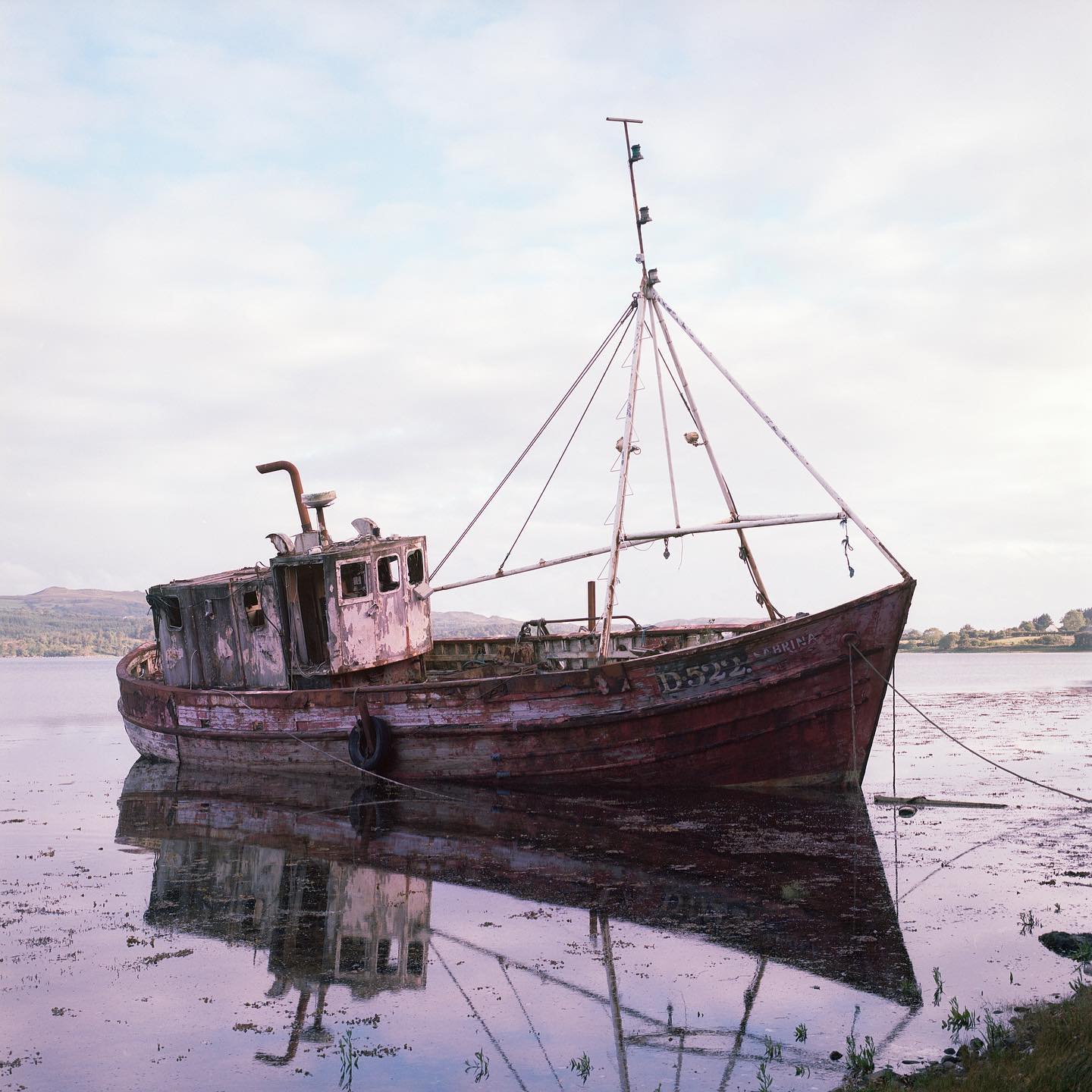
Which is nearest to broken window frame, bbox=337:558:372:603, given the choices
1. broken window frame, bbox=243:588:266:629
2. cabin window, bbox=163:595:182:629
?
broken window frame, bbox=243:588:266:629

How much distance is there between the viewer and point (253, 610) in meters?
19.0

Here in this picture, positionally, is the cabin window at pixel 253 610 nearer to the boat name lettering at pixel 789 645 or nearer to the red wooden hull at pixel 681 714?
the red wooden hull at pixel 681 714

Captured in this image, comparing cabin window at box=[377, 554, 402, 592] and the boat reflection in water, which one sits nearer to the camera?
the boat reflection in water

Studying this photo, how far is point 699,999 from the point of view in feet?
22.6

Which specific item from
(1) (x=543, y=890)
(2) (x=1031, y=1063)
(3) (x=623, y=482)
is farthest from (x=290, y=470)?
(2) (x=1031, y=1063)

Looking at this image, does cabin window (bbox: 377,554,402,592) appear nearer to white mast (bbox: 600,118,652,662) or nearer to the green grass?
white mast (bbox: 600,118,652,662)

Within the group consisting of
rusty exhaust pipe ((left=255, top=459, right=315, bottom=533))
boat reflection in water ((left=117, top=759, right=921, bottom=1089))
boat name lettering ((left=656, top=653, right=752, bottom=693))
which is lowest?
boat reflection in water ((left=117, top=759, right=921, bottom=1089))

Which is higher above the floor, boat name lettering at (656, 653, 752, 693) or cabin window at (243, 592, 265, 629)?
cabin window at (243, 592, 265, 629)

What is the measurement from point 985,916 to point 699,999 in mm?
3177

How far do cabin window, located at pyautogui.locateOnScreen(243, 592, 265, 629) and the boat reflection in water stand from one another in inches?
148

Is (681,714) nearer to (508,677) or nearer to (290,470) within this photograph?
(508,677)

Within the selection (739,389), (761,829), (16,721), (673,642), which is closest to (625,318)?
(739,389)

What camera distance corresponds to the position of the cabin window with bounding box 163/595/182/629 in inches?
800

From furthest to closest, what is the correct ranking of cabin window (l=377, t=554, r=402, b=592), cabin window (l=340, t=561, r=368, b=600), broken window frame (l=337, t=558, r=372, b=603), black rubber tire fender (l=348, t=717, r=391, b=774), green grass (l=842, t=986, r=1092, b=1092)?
cabin window (l=377, t=554, r=402, b=592), cabin window (l=340, t=561, r=368, b=600), broken window frame (l=337, t=558, r=372, b=603), black rubber tire fender (l=348, t=717, r=391, b=774), green grass (l=842, t=986, r=1092, b=1092)
